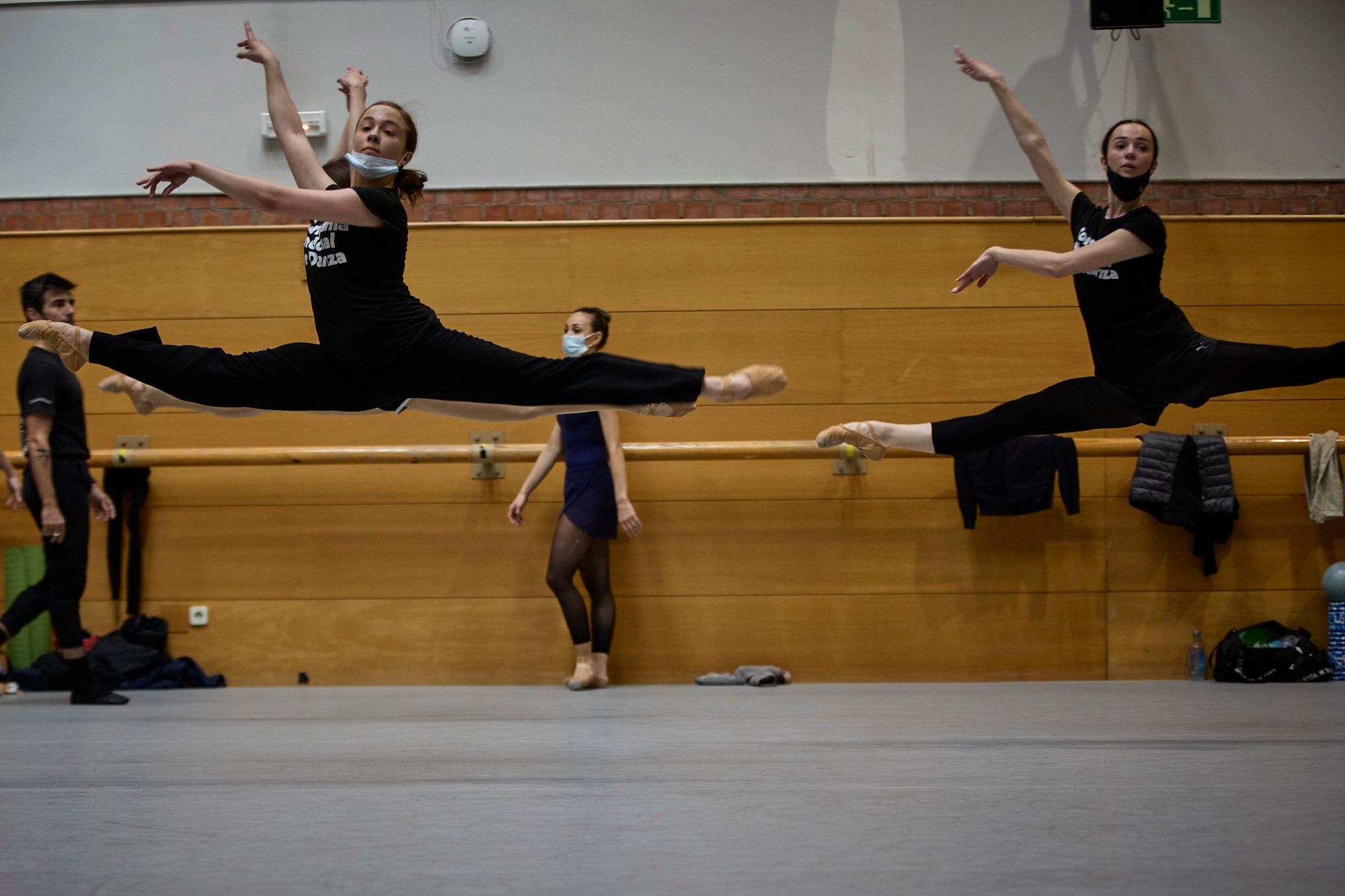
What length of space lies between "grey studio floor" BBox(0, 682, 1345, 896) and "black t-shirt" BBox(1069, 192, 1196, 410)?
3.70 ft

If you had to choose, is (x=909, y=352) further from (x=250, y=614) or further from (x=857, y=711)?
(x=250, y=614)

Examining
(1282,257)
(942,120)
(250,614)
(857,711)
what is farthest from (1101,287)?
(250,614)

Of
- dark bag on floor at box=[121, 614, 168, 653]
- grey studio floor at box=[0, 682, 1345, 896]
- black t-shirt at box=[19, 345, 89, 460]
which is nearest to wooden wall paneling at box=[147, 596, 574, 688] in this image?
dark bag on floor at box=[121, 614, 168, 653]

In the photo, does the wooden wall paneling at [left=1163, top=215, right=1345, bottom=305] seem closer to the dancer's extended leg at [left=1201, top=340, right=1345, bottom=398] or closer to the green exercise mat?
the dancer's extended leg at [left=1201, top=340, right=1345, bottom=398]

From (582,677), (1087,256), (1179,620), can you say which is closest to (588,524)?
(582,677)

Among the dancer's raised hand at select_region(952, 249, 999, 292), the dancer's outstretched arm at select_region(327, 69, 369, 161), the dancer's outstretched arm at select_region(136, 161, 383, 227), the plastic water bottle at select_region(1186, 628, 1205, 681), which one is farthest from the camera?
the plastic water bottle at select_region(1186, 628, 1205, 681)

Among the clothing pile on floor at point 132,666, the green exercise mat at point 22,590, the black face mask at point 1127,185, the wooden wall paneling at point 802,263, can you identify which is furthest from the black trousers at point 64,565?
the black face mask at point 1127,185

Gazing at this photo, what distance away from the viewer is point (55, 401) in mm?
4793

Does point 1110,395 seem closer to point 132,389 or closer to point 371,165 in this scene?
point 371,165

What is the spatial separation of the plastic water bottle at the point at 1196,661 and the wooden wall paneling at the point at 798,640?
1.38 ft

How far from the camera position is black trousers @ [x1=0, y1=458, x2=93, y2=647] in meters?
4.76

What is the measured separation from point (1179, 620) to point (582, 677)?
3130mm

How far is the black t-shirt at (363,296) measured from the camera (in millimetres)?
2953

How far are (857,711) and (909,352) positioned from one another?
224 centimetres
